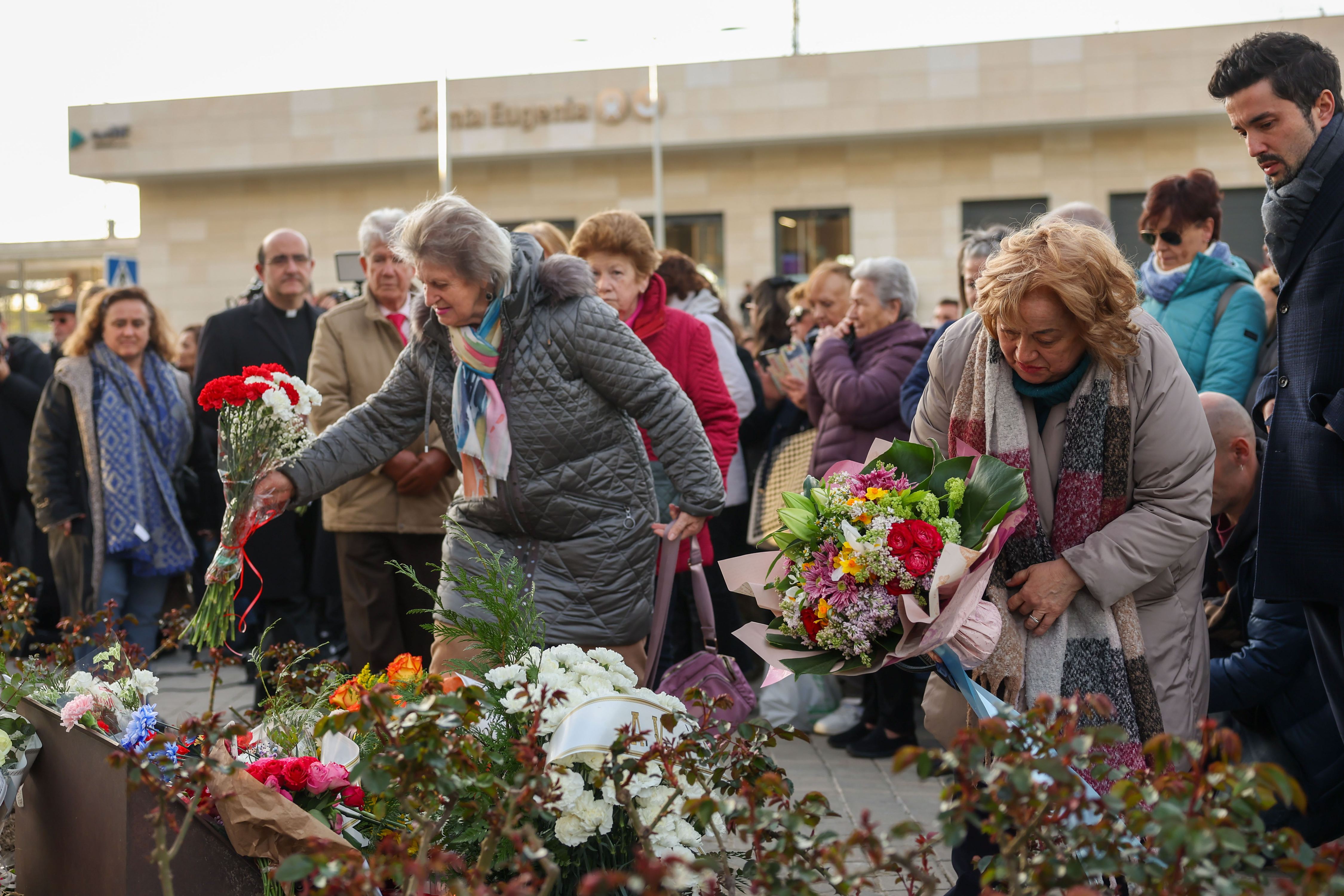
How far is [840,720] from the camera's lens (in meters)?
5.61

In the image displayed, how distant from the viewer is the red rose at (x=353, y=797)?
246cm

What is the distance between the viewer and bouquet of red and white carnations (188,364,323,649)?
126 inches

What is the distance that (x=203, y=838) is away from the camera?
2205mm

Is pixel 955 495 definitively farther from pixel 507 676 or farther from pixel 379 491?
pixel 379 491

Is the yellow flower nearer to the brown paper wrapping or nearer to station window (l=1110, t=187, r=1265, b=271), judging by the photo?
the brown paper wrapping

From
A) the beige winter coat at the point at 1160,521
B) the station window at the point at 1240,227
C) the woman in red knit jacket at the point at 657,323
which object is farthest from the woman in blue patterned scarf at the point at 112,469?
the station window at the point at 1240,227

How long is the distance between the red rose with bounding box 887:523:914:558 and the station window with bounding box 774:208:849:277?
20088 mm

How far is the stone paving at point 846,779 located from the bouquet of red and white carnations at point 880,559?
1.16m

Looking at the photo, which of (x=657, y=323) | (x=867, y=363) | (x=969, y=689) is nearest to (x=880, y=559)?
(x=969, y=689)

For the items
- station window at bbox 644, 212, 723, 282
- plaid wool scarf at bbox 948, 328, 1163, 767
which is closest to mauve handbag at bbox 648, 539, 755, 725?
plaid wool scarf at bbox 948, 328, 1163, 767

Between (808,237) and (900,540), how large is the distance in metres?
20.5

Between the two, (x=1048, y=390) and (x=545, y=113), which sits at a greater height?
(x=545, y=113)

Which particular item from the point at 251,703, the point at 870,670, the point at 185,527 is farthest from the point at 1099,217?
the point at 185,527

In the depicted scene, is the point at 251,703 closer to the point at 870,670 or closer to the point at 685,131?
the point at 870,670
